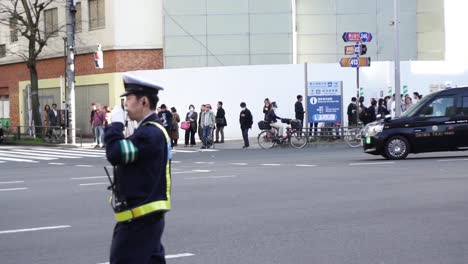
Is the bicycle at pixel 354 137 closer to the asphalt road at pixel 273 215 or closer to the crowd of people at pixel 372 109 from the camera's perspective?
the crowd of people at pixel 372 109

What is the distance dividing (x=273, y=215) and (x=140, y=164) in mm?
6657

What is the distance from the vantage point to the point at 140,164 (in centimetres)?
553

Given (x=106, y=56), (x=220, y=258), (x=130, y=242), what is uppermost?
(x=106, y=56)

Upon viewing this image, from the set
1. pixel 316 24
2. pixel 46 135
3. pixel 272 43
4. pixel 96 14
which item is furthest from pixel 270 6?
pixel 46 135

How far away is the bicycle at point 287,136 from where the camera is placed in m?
32.0

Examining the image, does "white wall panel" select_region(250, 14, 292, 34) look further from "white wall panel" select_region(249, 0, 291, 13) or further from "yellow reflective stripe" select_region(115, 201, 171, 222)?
"yellow reflective stripe" select_region(115, 201, 171, 222)

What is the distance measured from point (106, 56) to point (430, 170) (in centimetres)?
2714

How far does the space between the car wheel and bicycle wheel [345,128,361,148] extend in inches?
336

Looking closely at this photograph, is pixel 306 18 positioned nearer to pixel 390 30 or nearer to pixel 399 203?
pixel 390 30

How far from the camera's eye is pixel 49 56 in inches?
1890

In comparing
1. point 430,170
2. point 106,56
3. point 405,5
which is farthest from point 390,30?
point 430,170

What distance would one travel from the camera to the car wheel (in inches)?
884

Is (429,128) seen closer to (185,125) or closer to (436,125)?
(436,125)

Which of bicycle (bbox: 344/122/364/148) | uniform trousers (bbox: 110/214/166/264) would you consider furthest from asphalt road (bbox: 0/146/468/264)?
bicycle (bbox: 344/122/364/148)
